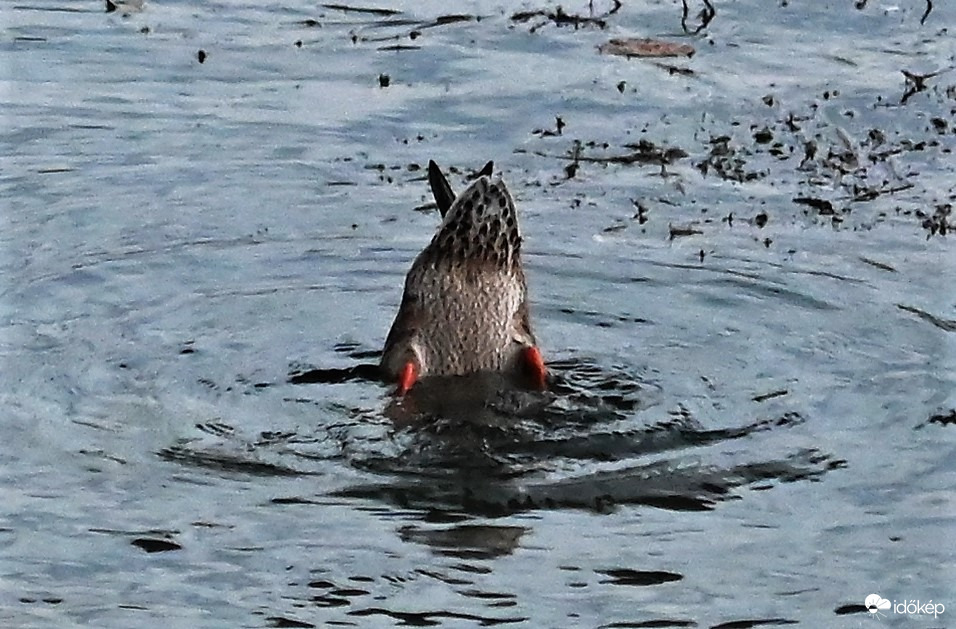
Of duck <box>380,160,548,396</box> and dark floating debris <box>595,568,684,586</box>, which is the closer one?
dark floating debris <box>595,568,684,586</box>

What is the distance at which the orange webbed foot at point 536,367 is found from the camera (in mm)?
8141

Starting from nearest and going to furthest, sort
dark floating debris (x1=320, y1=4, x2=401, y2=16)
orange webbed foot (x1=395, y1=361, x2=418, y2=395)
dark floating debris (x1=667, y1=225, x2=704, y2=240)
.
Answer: orange webbed foot (x1=395, y1=361, x2=418, y2=395)
dark floating debris (x1=667, y1=225, x2=704, y2=240)
dark floating debris (x1=320, y1=4, x2=401, y2=16)

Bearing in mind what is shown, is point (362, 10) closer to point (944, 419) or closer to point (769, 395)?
point (769, 395)

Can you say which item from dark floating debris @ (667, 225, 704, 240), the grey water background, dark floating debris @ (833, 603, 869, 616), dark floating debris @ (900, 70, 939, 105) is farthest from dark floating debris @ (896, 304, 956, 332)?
dark floating debris @ (900, 70, 939, 105)

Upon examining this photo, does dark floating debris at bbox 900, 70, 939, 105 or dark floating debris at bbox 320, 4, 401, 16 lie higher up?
dark floating debris at bbox 320, 4, 401, 16

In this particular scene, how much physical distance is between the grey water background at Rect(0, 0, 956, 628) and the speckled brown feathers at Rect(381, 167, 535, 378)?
22 centimetres

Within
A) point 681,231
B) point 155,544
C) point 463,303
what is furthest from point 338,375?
point 681,231

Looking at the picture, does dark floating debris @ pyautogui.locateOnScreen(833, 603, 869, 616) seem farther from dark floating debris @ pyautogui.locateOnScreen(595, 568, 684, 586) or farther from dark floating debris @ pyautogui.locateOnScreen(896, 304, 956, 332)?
dark floating debris @ pyautogui.locateOnScreen(896, 304, 956, 332)

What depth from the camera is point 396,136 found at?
10.7m

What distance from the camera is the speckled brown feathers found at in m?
8.19

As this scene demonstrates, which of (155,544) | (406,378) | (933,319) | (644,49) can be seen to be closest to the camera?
(155,544)

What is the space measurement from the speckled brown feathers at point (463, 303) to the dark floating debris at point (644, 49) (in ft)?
12.8

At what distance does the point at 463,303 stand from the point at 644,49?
4.13 m

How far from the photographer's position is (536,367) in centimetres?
814
